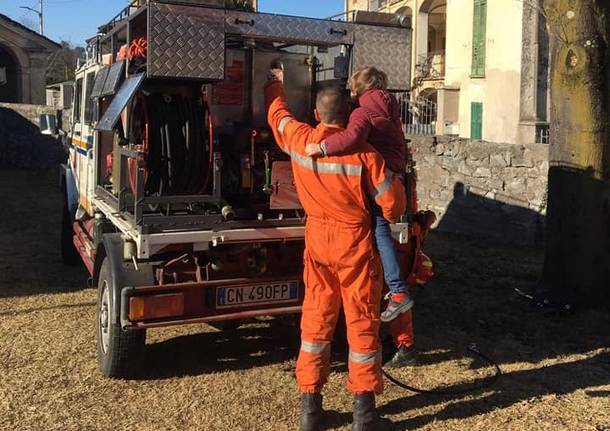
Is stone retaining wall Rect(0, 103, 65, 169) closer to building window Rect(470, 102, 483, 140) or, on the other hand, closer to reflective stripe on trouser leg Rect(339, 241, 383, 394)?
building window Rect(470, 102, 483, 140)

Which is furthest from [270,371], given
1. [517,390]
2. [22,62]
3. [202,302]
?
[22,62]

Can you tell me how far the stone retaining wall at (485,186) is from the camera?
391 inches

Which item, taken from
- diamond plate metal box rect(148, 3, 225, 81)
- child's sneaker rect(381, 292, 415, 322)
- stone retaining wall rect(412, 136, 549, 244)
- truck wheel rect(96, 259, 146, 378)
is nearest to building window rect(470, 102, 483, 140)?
stone retaining wall rect(412, 136, 549, 244)

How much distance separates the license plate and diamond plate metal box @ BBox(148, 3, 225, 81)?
1.40 m

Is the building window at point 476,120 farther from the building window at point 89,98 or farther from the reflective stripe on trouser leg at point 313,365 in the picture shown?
the reflective stripe on trouser leg at point 313,365

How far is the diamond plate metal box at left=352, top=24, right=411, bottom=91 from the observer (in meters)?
5.39

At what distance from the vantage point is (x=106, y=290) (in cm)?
490

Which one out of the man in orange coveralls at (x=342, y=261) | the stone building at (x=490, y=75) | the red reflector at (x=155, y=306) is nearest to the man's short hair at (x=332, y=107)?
the man in orange coveralls at (x=342, y=261)

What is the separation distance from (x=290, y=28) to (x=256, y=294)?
1.91 metres

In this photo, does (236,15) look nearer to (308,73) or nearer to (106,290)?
(308,73)

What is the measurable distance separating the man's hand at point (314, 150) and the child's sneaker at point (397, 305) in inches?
49.0

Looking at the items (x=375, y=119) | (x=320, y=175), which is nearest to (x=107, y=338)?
(x=320, y=175)

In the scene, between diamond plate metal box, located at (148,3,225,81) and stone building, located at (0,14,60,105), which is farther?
stone building, located at (0,14,60,105)

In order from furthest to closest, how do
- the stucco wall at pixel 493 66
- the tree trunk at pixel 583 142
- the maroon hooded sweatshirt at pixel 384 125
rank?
the stucco wall at pixel 493 66, the tree trunk at pixel 583 142, the maroon hooded sweatshirt at pixel 384 125
